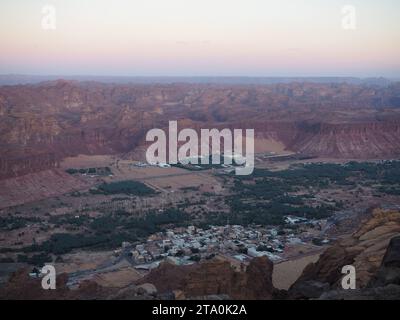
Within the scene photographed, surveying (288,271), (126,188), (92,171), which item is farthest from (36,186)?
(288,271)

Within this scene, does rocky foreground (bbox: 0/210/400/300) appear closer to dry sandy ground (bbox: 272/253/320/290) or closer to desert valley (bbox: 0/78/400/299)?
desert valley (bbox: 0/78/400/299)

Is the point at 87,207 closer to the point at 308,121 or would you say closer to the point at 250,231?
the point at 250,231

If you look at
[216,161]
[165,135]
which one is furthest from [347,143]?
[165,135]

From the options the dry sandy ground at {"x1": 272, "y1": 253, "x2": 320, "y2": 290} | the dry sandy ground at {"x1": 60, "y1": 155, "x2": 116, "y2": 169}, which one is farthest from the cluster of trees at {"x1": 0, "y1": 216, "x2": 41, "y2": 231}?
the dry sandy ground at {"x1": 60, "y1": 155, "x2": 116, "y2": 169}

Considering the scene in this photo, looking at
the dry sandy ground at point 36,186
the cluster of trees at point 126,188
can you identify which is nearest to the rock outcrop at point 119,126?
the dry sandy ground at point 36,186

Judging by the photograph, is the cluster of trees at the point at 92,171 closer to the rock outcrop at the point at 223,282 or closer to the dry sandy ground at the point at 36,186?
the dry sandy ground at the point at 36,186

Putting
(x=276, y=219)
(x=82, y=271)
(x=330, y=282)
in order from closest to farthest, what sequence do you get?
(x=330, y=282), (x=82, y=271), (x=276, y=219)

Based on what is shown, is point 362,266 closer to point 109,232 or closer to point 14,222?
point 109,232
